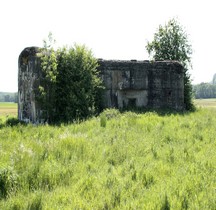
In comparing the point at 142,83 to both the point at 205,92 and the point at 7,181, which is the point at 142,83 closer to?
the point at 7,181

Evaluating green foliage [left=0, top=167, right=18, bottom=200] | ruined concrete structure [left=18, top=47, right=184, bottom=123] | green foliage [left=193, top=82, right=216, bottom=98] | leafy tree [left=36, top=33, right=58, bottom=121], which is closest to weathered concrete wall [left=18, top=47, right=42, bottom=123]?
leafy tree [left=36, top=33, right=58, bottom=121]

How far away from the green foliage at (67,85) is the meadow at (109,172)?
371 centimetres

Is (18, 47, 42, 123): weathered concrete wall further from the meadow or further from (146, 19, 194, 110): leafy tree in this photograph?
(146, 19, 194, 110): leafy tree

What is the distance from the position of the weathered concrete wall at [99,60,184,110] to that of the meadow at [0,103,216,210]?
7.31 m

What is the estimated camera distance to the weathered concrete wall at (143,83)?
16.0 meters

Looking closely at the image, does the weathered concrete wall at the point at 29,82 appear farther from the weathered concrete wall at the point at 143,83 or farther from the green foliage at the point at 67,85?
the weathered concrete wall at the point at 143,83

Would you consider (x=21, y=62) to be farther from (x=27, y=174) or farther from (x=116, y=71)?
(x=27, y=174)

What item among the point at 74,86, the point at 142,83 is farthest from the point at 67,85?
the point at 142,83

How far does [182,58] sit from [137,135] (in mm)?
15171

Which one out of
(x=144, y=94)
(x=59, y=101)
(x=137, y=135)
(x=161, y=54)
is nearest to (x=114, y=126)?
(x=137, y=135)

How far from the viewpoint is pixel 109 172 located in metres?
5.77

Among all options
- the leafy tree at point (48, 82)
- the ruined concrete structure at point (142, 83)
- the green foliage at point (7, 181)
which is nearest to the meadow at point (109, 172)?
the green foliage at point (7, 181)

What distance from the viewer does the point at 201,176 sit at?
5.43 m

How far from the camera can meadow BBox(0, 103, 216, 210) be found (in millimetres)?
4406
